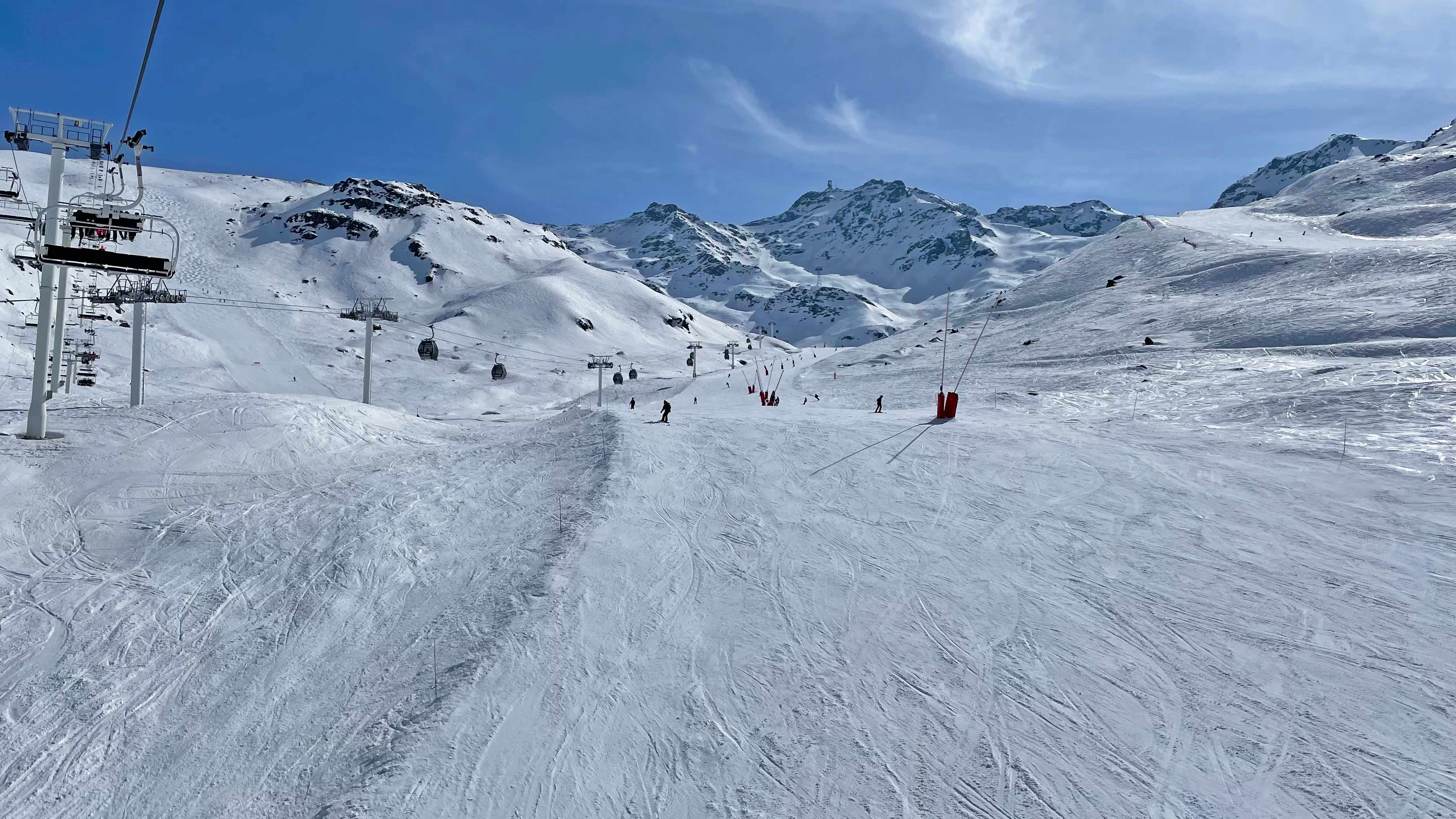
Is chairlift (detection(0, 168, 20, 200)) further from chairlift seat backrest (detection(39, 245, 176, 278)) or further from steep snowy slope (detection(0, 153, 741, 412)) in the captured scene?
steep snowy slope (detection(0, 153, 741, 412))

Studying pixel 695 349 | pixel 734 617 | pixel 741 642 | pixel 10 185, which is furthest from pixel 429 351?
pixel 741 642

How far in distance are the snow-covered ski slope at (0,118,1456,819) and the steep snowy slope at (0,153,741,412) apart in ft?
178

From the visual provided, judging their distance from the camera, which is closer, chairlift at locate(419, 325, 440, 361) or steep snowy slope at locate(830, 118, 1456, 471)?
steep snowy slope at locate(830, 118, 1456, 471)

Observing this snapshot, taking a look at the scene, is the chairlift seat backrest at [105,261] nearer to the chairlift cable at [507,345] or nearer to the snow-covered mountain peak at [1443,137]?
the chairlift cable at [507,345]

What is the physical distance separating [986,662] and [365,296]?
154 m

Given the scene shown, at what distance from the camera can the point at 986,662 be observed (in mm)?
7941

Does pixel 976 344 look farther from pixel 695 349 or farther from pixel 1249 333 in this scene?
pixel 695 349

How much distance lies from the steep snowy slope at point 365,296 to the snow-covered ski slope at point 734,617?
→ 178 ft

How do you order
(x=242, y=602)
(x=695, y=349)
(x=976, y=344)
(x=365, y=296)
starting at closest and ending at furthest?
(x=242, y=602)
(x=976, y=344)
(x=695, y=349)
(x=365, y=296)

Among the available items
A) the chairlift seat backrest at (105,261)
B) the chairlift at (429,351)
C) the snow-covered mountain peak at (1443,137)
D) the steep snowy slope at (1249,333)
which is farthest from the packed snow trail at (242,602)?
the snow-covered mountain peak at (1443,137)

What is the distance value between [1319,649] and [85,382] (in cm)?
6571

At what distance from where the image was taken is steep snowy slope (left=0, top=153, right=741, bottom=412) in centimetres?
7856

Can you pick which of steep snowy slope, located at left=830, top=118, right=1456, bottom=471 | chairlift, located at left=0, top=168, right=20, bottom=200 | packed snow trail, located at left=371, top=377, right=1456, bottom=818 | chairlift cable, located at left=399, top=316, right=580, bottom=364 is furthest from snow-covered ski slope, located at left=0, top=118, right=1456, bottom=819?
chairlift cable, located at left=399, top=316, right=580, bottom=364

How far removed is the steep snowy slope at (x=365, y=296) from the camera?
7856cm
